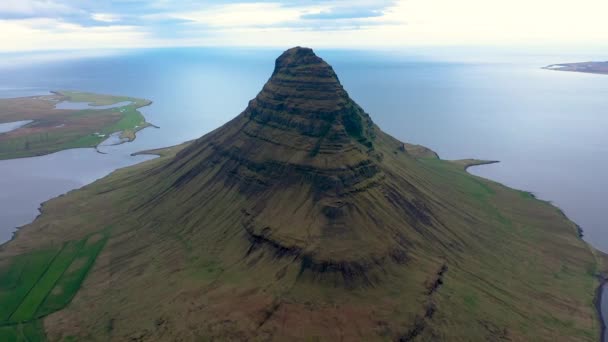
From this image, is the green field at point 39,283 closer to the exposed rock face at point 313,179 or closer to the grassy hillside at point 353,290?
the grassy hillside at point 353,290

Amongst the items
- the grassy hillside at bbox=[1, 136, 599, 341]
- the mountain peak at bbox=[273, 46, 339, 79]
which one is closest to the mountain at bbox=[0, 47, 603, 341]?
the grassy hillside at bbox=[1, 136, 599, 341]

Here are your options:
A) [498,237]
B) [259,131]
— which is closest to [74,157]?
[259,131]

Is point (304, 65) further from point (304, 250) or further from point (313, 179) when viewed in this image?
point (304, 250)

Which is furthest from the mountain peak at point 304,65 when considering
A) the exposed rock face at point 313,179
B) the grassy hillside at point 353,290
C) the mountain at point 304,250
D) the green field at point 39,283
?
the green field at point 39,283

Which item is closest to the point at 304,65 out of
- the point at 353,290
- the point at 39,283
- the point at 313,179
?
the point at 313,179

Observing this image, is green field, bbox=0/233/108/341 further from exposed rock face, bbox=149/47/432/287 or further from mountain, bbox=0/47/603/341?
exposed rock face, bbox=149/47/432/287
